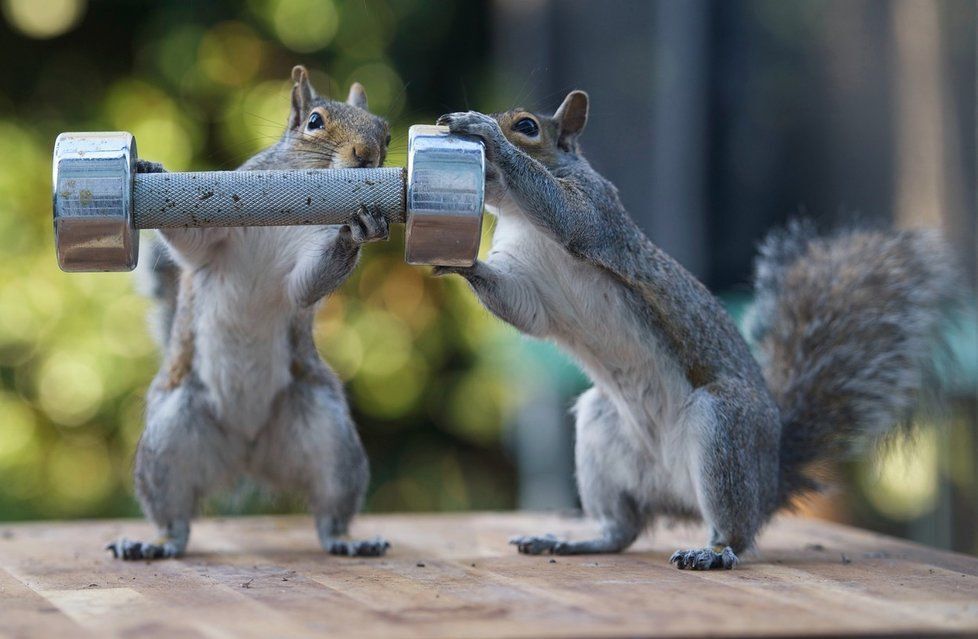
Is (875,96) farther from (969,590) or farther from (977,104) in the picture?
(969,590)

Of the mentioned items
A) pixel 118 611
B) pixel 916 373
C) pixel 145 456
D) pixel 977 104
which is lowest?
pixel 118 611

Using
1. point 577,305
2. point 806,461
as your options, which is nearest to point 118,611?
point 577,305

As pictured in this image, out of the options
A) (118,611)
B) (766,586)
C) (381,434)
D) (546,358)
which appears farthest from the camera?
(381,434)

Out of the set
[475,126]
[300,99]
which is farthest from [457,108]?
[475,126]

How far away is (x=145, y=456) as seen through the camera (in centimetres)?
221

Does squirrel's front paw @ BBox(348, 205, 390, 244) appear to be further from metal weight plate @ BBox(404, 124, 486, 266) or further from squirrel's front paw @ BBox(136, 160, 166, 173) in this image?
squirrel's front paw @ BBox(136, 160, 166, 173)

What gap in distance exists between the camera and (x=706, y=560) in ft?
6.39

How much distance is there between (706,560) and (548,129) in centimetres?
78

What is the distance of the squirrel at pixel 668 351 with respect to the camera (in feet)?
6.50

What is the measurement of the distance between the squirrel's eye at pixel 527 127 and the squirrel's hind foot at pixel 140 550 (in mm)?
952

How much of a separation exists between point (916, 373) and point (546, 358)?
55.9 inches

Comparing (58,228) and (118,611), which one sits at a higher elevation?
(58,228)

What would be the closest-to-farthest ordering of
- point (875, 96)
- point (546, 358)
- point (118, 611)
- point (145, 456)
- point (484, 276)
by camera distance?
point (118, 611), point (484, 276), point (145, 456), point (875, 96), point (546, 358)

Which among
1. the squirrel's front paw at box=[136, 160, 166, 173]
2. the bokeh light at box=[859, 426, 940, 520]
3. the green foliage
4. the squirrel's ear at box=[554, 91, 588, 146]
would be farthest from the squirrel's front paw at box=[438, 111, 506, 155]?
the green foliage
